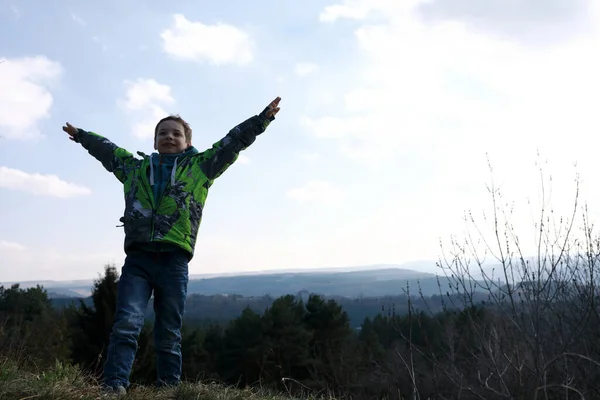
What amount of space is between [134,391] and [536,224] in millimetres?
3363

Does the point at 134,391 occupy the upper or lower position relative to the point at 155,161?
lower

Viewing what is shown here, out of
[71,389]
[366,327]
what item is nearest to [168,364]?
[71,389]

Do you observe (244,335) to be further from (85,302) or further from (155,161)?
(155,161)

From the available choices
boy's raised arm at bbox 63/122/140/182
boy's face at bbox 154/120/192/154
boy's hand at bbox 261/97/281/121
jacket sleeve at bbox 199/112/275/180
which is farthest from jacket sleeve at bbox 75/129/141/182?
boy's hand at bbox 261/97/281/121

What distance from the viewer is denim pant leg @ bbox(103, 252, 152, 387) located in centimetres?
265

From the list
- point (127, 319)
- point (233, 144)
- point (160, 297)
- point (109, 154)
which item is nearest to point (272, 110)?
point (233, 144)

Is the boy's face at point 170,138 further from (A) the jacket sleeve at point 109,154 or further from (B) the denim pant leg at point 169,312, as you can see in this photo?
(B) the denim pant leg at point 169,312

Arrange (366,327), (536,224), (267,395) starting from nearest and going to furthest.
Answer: (267,395) → (536,224) → (366,327)

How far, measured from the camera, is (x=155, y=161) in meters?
3.25

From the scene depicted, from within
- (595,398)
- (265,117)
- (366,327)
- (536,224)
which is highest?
(265,117)

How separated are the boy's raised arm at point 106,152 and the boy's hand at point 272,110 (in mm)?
910

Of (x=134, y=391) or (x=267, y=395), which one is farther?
(x=267, y=395)

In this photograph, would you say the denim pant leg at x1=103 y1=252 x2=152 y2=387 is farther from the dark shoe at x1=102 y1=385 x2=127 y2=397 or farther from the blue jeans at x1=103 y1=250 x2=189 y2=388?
the dark shoe at x1=102 y1=385 x2=127 y2=397

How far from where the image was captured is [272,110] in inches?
138
